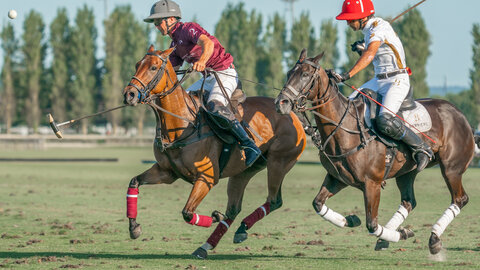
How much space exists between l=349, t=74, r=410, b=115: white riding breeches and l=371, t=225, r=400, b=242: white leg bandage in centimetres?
127

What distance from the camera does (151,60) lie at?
8.11 meters

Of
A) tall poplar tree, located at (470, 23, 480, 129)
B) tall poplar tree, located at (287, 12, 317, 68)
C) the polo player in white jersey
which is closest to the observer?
the polo player in white jersey

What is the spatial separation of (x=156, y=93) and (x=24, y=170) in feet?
61.8

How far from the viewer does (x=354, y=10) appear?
27.2 feet

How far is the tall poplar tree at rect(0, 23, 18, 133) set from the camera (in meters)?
63.0

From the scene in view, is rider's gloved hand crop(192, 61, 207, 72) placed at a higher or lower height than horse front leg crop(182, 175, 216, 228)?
higher

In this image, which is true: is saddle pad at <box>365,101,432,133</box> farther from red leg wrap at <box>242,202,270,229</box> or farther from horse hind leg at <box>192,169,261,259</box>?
horse hind leg at <box>192,169,261,259</box>

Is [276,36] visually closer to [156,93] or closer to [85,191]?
[85,191]

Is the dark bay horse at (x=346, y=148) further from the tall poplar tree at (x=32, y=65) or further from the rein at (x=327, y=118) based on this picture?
the tall poplar tree at (x=32, y=65)

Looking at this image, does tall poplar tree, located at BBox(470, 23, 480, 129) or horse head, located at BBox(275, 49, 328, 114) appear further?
tall poplar tree, located at BBox(470, 23, 480, 129)

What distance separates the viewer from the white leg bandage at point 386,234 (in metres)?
8.09

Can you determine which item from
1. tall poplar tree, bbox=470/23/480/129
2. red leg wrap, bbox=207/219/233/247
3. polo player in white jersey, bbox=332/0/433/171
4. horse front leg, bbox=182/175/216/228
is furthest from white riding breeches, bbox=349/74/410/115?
tall poplar tree, bbox=470/23/480/129

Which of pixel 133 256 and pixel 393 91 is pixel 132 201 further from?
pixel 393 91

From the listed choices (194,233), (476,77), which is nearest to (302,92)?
(194,233)
